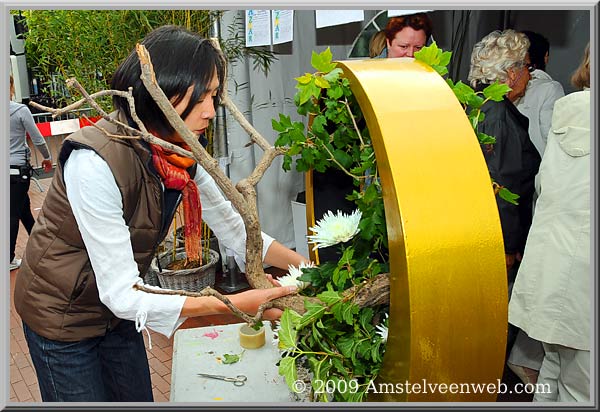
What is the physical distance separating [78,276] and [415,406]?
79 cm

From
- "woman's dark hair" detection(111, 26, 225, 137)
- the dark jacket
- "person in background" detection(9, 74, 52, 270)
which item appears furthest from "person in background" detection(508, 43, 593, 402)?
"person in background" detection(9, 74, 52, 270)

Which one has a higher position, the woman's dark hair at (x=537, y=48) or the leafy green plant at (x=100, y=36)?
the leafy green plant at (x=100, y=36)

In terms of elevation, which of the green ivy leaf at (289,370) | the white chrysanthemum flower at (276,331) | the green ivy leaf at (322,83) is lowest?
the white chrysanthemum flower at (276,331)

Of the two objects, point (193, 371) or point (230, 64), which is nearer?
point (193, 371)

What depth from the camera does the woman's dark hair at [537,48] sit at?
7.27 feet

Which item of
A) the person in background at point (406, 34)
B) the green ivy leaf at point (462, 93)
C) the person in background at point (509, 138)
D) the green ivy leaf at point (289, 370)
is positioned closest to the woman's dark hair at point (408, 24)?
the person in background at point (406, 34)

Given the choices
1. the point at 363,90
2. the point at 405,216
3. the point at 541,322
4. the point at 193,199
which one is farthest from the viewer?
the point at 541,322

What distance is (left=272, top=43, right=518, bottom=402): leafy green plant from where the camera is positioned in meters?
0.87

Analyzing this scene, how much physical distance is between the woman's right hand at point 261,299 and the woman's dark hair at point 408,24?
1.45 metres

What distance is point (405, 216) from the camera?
695mm

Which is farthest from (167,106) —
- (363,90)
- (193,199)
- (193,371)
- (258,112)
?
(258,112)

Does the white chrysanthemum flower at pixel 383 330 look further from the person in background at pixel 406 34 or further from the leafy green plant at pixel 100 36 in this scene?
the leafy green plant at pixel 100 36

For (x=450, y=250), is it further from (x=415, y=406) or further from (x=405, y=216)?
(x=415, y=406)

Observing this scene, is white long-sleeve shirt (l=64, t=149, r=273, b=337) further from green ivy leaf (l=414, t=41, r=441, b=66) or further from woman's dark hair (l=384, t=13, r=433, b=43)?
woman's dark hair (l=384, t=13, r=433, b=43)
